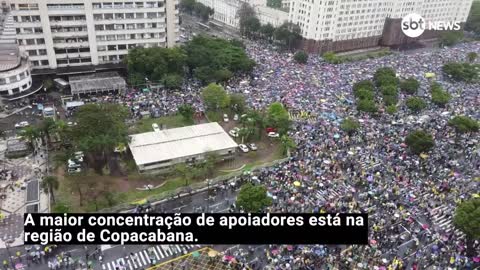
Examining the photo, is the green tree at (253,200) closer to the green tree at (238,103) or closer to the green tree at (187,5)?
the green tree at (238,103)

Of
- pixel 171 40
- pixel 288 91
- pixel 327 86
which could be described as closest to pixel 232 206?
pixel 288 91

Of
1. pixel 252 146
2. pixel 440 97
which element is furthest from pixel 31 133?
pixel 440 97

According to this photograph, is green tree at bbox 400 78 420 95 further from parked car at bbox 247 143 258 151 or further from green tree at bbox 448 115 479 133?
parked car at bbox 247 143 258 151

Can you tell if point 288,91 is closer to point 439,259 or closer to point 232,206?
point 232,206

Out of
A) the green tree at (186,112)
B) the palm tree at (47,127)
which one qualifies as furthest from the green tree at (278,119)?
the palm tree at (47,127)

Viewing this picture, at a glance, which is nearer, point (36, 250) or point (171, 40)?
point (36, 250)
